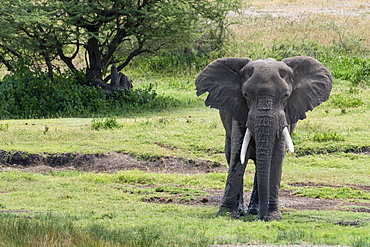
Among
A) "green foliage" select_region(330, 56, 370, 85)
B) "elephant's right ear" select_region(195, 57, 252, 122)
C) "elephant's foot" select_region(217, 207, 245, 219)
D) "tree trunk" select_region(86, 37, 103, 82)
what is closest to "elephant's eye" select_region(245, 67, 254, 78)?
"elephant's right ear" select_region(195, 57, 252, 122)

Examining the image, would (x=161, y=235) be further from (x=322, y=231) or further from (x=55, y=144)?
(x=55, y=144)

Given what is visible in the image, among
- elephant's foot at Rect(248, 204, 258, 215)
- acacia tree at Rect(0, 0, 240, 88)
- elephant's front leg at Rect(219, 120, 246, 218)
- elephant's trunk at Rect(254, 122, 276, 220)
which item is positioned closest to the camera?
elephant's trunk at Rect(254, 122, 276, 220)

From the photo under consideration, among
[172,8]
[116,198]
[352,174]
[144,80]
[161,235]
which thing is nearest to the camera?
[161,235]

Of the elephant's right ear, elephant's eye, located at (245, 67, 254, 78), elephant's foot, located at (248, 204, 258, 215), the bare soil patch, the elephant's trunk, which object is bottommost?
the bare soil patch

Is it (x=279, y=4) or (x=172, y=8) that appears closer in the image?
(x=172, y=8)

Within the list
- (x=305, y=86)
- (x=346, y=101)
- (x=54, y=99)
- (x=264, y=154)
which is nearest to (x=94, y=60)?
(x=54, y=99)

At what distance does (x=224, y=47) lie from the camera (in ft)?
103

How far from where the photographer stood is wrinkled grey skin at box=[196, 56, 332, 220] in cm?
905

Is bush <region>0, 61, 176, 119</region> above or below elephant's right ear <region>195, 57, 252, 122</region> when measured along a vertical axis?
below

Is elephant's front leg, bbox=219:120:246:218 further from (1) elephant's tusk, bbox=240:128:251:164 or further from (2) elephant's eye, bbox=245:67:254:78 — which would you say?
(2) elephant's eye, bbox=245:67:254:78

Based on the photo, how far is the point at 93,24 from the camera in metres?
22.6

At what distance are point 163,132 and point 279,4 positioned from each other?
32.1m

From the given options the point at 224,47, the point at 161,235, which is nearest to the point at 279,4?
the point at 224,47

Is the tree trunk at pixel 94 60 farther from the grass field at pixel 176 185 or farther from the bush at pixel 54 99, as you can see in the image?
the grass field at pixel 176 185
